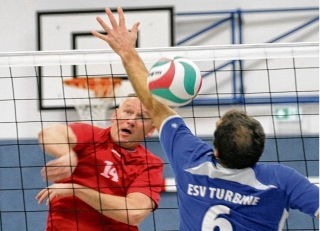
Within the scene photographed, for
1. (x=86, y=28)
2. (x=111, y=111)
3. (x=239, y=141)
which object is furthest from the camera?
(x=86, y=28)

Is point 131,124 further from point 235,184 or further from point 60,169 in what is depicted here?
point 235,184

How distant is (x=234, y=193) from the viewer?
220 cm

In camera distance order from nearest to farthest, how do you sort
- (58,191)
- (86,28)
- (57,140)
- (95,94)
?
(58,191)
(57,140)
(95,94)
(86,28)

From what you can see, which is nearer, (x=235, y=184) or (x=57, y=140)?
(x=235, y=184)

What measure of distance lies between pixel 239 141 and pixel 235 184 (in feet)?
0.52

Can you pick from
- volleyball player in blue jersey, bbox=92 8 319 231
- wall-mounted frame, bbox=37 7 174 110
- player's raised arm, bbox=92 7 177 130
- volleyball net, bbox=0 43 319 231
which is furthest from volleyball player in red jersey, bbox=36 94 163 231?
wall-mounted frame, bbox=37 7 174 110

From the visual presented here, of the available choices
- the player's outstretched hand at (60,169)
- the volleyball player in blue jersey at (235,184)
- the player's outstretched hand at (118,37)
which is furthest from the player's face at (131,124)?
the volleyball player in blue jersey at (235,184)

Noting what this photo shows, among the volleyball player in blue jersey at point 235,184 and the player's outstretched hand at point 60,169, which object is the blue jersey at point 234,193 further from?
the player's outstretched hand at point 60,169

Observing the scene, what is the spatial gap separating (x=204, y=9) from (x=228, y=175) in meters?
4.69

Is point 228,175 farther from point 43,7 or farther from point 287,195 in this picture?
point 43,7

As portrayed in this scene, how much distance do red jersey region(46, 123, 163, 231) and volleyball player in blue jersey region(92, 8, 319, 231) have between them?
0.95 metres

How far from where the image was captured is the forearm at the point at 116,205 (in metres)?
3.07

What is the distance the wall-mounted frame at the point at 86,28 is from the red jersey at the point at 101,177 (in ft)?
9.87

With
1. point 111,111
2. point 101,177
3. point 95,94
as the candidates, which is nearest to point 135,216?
point 101,177
